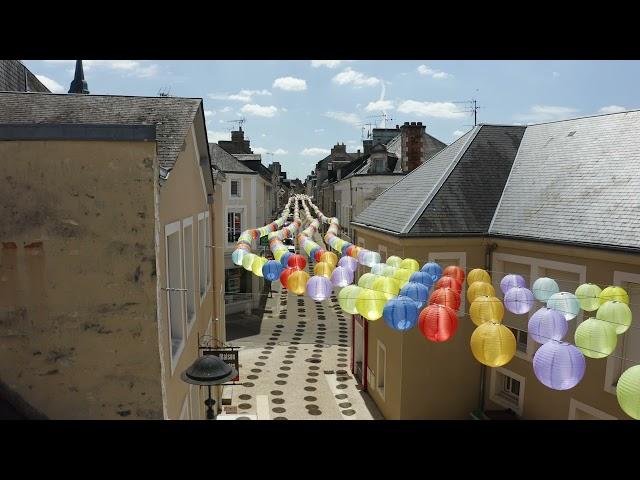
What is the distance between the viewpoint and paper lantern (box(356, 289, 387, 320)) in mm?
8219

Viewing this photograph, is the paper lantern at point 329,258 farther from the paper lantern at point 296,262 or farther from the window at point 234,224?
the window at point 234,224

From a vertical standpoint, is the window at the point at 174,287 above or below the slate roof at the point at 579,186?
below

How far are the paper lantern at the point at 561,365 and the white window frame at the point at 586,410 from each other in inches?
230

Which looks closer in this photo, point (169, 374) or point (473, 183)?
point (169, 374)

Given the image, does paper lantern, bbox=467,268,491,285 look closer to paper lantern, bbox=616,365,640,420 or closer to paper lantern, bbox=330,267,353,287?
paper lantern, bbox=330,267,353,287

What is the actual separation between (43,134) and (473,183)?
546 inches

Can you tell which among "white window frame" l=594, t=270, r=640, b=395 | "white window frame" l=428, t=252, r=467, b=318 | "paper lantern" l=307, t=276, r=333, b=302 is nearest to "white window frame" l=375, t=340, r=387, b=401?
"white window frame" l=428, t=252, r=467, b=318

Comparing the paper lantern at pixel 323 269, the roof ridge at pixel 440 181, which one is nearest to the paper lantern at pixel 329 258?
the paper lantern at pixel 323 269

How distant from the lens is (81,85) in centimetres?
1634

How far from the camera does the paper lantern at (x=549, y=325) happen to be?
23.0ft
